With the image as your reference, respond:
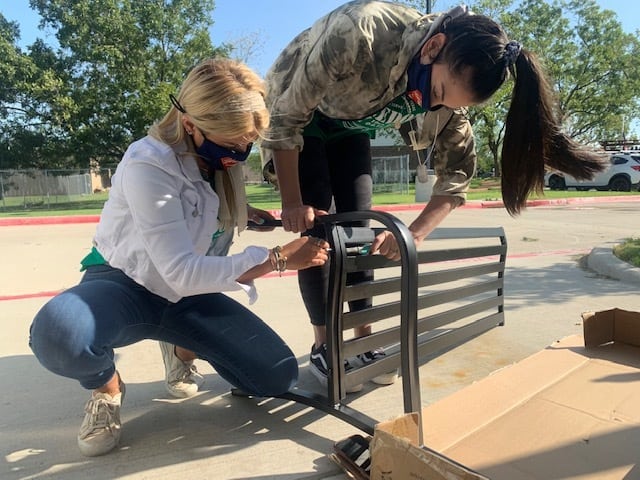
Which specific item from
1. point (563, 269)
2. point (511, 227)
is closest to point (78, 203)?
point (511, 227)

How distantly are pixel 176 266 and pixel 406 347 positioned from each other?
71cm

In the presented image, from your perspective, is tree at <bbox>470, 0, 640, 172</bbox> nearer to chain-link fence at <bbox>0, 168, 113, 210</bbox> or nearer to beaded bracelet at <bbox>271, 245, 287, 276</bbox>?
chain-link fence at <bbox>0, 168, 113, 210</bbox>

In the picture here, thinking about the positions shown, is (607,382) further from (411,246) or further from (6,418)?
Result: (6,418)

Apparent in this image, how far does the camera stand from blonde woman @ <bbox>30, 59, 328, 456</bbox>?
154 cm

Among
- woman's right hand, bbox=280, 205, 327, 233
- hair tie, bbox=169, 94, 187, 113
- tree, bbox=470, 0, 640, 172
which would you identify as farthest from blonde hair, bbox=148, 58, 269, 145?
tree, bbox=470, 0, 640, 172

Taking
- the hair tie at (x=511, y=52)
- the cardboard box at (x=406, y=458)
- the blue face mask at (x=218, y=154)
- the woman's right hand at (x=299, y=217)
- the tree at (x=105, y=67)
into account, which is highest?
the tree at (x=105, y=67)

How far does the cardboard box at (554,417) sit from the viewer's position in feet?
4.46

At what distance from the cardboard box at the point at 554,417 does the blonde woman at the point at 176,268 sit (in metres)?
0.59

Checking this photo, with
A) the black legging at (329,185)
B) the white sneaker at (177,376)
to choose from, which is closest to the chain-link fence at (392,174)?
the black legging at (329,185)

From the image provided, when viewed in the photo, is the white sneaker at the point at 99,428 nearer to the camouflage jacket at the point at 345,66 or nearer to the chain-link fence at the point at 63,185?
the camouflage jacket at the point at 345,66

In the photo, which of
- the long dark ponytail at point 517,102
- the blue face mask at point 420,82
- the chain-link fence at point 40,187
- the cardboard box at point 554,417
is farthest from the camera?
the chain-link fence at point 40,187

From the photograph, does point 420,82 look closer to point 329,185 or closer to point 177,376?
point 329,185

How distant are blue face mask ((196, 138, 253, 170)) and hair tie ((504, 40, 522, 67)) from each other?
0.84m

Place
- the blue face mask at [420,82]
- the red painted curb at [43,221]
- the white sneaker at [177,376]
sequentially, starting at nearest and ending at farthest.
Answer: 1. the blue face mask at [420,82]
2. the white sneaker at [177,376]
3. the red painted curb at [43,221]
